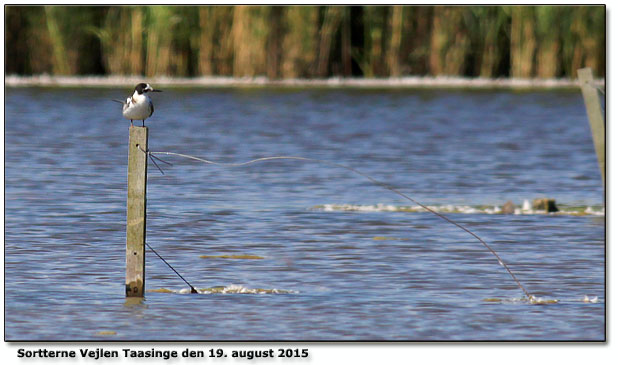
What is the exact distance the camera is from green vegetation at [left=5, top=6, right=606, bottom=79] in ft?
114

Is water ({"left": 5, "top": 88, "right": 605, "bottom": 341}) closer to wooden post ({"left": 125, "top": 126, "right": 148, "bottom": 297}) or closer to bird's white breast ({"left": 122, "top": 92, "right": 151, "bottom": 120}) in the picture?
wooden post ({"left": 125, "top": 126, "right": 148, "bottom": 297})

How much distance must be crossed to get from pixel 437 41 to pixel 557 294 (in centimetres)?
2468

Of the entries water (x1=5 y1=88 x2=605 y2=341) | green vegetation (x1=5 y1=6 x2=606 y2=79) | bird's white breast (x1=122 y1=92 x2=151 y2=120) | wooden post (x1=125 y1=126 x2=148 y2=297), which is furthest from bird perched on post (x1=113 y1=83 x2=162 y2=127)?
green vegetation (x1=5 y1=6 x2=606 y2=79)

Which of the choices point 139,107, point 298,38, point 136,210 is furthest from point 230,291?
point 298,38

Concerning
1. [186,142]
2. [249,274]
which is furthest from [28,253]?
[186,142]

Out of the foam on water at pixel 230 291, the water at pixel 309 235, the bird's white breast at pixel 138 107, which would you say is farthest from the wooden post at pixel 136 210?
the foam on water at pixel 230 291

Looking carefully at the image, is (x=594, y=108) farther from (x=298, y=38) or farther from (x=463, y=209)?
(x=298, y=38)

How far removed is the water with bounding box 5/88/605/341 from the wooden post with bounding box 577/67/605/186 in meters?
1.15

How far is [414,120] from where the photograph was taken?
3291 cm

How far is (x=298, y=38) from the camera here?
35.6 m

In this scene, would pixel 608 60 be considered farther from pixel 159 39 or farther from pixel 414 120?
pixel 159 39

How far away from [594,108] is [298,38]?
24067mm

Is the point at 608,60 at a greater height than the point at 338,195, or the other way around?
the point at 608,60

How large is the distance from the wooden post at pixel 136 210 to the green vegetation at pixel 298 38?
2368 centimetres
